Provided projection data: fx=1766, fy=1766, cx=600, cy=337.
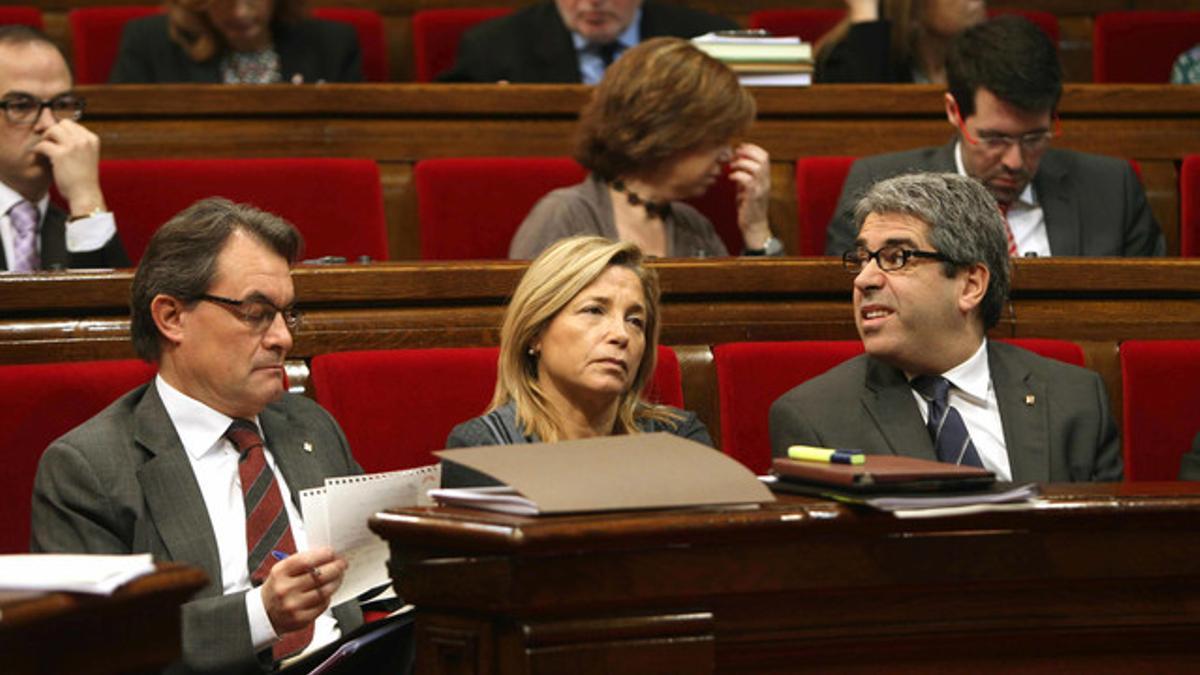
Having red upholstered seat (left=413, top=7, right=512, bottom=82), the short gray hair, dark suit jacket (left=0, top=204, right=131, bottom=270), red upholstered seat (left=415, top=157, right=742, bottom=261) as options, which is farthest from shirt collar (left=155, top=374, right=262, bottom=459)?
red upholstered seat (left=413, top=7, right=512, bottom=82)

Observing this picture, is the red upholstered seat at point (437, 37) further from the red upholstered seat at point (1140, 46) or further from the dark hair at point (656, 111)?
the red upholstered seat at point (1140, 46)

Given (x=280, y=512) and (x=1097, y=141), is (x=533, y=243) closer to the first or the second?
(x=280, y=512)

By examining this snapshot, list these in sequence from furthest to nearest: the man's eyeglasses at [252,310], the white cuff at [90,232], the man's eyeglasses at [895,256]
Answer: the white cuff at [90,232], the man's eyeglasses at [895,256], the man's eyeglasses at [252,310]

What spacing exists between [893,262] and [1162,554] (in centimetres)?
70

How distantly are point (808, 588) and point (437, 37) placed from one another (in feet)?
7.92

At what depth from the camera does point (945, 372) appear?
1.90 m

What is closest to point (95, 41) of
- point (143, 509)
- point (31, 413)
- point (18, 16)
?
point (18, 16)

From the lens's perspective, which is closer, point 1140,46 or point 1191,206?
point 1191,206

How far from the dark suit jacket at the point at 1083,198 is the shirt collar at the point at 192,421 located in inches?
42.9

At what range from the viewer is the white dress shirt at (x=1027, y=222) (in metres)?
2.52

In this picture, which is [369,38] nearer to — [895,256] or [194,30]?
[194,30]

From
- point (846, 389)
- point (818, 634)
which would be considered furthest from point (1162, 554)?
point (846, 389)

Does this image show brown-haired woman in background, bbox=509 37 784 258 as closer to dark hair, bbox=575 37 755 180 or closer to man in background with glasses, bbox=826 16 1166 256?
dark hair, bbox=575 37 755 180

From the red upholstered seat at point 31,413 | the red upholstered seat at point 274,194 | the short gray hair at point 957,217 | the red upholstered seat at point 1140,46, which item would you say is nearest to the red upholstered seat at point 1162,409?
the short gray hair at point 957,217
